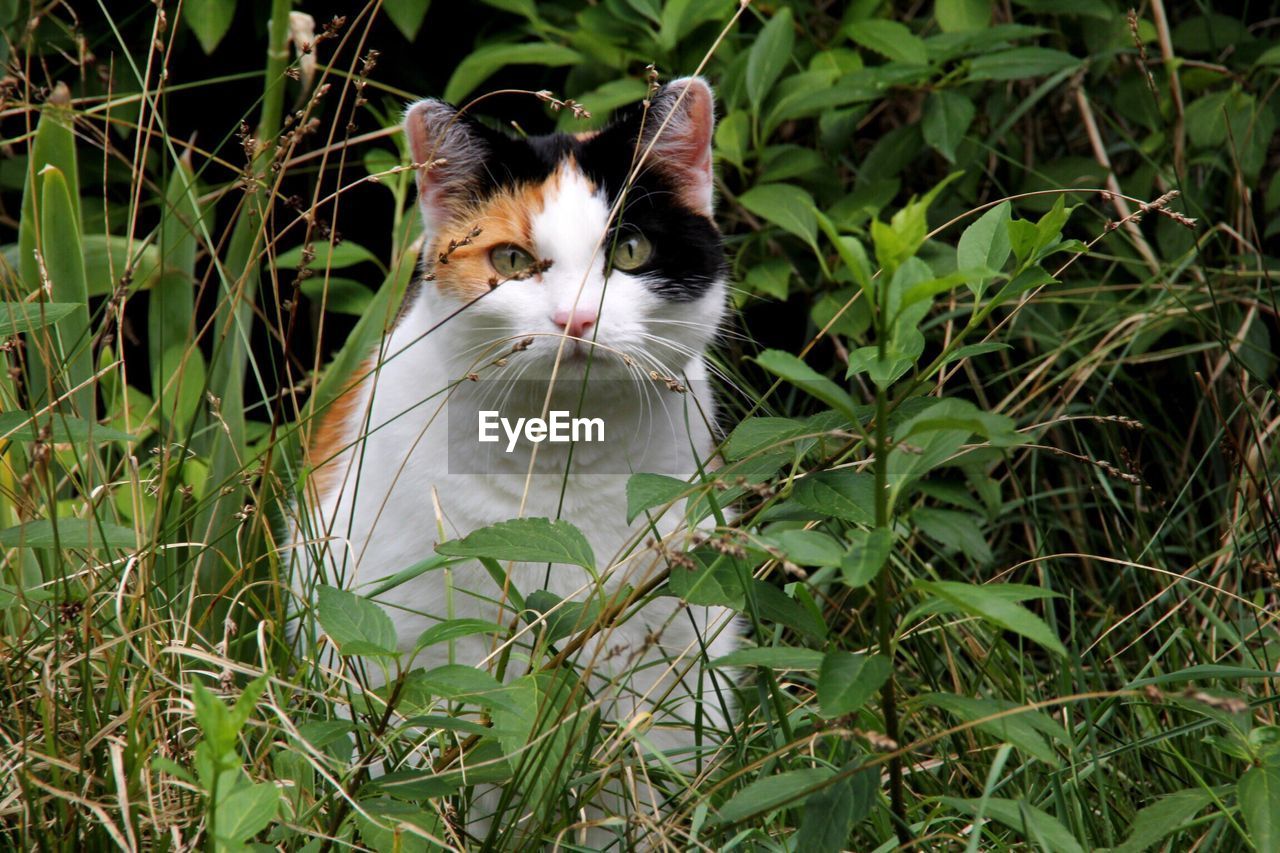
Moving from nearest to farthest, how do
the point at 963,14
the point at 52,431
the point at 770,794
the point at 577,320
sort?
the point at 770,794 → the point at 52,431 → the point at 577,320 → the point at 963,14

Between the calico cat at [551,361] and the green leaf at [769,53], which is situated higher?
the green leaf at [769,53]

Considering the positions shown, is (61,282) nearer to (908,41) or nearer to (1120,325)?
(908,41)

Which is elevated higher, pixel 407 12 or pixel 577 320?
pixel 407 12

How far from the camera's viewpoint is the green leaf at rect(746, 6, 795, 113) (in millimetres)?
2098

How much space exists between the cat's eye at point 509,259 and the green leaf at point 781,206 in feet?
1.92

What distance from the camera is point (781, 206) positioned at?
2.16 metres

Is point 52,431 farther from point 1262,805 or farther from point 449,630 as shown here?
point 1262,805

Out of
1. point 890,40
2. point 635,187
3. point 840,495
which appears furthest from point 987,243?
point 890,40

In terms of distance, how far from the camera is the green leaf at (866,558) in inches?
34.5

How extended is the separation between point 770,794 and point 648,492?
272 millimetres

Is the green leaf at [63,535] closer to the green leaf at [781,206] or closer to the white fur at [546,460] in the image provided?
the white fur at [546,460]

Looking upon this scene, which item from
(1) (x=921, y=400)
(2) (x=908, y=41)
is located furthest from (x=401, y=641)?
(2) (x=908, y=41)

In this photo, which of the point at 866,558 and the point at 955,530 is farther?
the point at 955,530

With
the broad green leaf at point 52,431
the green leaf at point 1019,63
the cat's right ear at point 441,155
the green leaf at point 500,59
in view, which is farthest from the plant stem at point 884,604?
the green leaf at point 500,59
